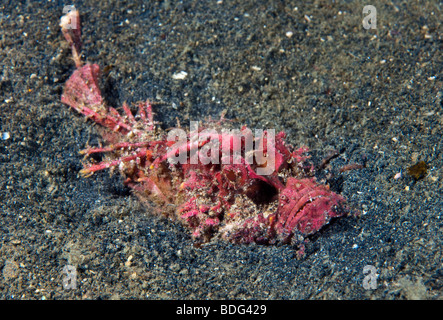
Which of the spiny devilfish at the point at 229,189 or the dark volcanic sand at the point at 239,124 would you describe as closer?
the dark volcanic sand at the point at 239,124

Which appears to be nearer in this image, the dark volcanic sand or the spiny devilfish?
the dark volcanic sand

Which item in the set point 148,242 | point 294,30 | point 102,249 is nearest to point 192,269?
point 148,242

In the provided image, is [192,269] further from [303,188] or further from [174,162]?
[303,188]

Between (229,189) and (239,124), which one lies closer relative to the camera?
(229,189)

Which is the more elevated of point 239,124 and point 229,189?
point 239,124
